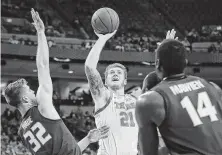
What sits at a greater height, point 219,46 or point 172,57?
point 172,57

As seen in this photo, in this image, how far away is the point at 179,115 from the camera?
2361 mm

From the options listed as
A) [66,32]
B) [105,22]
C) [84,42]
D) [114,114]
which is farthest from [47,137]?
[66,32]

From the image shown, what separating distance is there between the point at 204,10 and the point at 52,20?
790cm

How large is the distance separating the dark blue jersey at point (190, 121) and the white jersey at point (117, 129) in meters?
2.22

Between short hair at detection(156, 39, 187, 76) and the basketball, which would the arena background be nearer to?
the basketball

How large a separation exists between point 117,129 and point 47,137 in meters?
1.14

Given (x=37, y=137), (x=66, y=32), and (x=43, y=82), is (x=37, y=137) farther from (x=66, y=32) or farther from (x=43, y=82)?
(x=66, y=32)

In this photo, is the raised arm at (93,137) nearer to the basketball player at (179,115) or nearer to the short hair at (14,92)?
the short hair at (14,92)

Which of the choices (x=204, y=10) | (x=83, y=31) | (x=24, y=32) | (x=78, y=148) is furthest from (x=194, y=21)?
(x=78, y=148)

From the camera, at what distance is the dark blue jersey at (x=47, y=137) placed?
370 cm

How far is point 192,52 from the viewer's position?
19438 mm

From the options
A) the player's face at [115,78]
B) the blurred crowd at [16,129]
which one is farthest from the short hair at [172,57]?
the blurred crowd at [16,129]

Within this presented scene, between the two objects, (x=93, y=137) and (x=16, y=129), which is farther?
(x=16, y=129)

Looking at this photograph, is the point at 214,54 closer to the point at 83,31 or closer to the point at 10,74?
the point at 83,31
